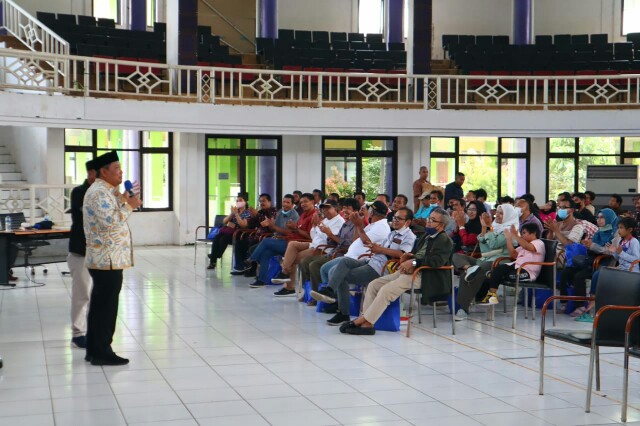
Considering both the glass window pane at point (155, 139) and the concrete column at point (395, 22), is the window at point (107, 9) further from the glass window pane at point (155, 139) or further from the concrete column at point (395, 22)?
the concrete column at point (395, 22)

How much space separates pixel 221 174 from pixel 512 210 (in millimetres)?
10324

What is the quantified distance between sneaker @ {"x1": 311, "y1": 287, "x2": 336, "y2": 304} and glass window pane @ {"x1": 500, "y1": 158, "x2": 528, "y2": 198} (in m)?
12.3

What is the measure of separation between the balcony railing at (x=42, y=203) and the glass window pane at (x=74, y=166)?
39.3 inches

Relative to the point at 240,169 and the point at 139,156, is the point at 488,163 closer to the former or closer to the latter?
the point at 240,169

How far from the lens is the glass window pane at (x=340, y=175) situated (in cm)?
1967

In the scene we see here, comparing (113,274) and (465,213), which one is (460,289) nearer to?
(465,213)

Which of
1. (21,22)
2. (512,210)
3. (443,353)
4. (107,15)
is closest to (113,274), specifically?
(443,353)

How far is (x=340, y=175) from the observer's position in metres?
19.8

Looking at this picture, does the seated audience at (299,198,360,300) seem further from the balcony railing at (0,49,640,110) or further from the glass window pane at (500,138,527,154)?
the glass window pane at (500,138,527,154)

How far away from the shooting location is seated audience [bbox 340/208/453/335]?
320 inches

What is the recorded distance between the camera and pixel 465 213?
11188 millimetres

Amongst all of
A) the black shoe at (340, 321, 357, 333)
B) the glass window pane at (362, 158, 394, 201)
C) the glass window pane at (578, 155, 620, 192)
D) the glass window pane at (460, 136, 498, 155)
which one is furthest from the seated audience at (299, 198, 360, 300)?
the glass window pane at (578, 155, 620, 192)

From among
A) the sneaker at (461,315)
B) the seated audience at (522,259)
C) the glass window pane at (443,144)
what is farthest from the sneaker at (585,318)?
the glass window pane at (443,144)

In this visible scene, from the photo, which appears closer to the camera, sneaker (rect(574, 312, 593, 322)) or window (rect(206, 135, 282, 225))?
sneaker (rect(574, 312, 593, 322))
